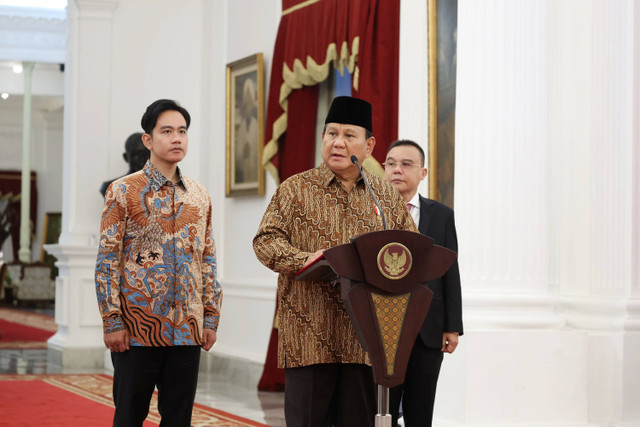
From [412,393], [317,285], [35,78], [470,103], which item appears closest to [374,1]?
[470,103]

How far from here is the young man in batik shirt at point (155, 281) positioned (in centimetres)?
323

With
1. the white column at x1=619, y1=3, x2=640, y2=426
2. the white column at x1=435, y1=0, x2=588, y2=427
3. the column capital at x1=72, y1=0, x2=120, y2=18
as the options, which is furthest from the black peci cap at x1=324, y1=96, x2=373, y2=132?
the column capital at x1=72, y1=0, x2=120, y2=18

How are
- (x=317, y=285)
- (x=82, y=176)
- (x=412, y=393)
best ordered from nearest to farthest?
(x=317, y=285)
(x=412, y=393)
(x=82, y=176)

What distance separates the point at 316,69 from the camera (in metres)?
7.15

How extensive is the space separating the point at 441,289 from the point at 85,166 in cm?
602

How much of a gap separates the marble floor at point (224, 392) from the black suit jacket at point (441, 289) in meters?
2.51

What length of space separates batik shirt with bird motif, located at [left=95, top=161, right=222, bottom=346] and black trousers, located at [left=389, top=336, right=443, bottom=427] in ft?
2.82

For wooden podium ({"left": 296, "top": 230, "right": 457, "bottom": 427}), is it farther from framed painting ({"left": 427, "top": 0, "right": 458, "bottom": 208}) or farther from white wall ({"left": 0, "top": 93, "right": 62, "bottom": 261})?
white wall ({"left": 0, "top": 93, "right": 62, "bottom": 261})

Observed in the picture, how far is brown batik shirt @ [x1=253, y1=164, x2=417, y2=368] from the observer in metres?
2.78

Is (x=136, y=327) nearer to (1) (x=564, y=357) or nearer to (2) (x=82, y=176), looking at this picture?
(1) (x=564, y=357)

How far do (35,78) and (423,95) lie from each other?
14.3 meters

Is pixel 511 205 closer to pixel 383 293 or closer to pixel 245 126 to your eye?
pixel 383 293

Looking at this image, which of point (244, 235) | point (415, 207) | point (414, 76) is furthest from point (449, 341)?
point (244, 235)

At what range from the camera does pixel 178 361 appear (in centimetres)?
332
